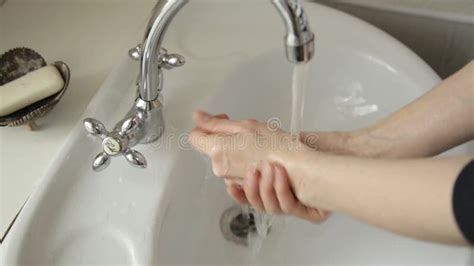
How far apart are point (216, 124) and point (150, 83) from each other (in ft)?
0.31

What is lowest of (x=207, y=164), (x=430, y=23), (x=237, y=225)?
(x=237, y=225)

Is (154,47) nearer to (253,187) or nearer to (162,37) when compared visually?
(162,37)

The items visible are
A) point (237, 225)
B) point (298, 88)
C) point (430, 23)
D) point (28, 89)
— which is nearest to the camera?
point (298, 88)

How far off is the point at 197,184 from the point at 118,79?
6.8 inches

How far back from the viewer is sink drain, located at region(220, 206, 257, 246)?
0.74 m

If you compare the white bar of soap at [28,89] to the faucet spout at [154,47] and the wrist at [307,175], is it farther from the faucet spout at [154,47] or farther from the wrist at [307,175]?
the wrist at [307,175]

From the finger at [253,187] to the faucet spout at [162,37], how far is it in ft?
0.46

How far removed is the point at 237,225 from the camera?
2.50 feet

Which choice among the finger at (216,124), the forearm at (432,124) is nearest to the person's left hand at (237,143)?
the finger at (216,124)

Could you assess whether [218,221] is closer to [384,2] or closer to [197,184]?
[197,184]

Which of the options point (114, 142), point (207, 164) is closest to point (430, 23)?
point (207, 164)

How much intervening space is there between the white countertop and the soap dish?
0.03m

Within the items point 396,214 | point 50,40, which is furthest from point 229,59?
point 396,214

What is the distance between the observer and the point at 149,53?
56cm
